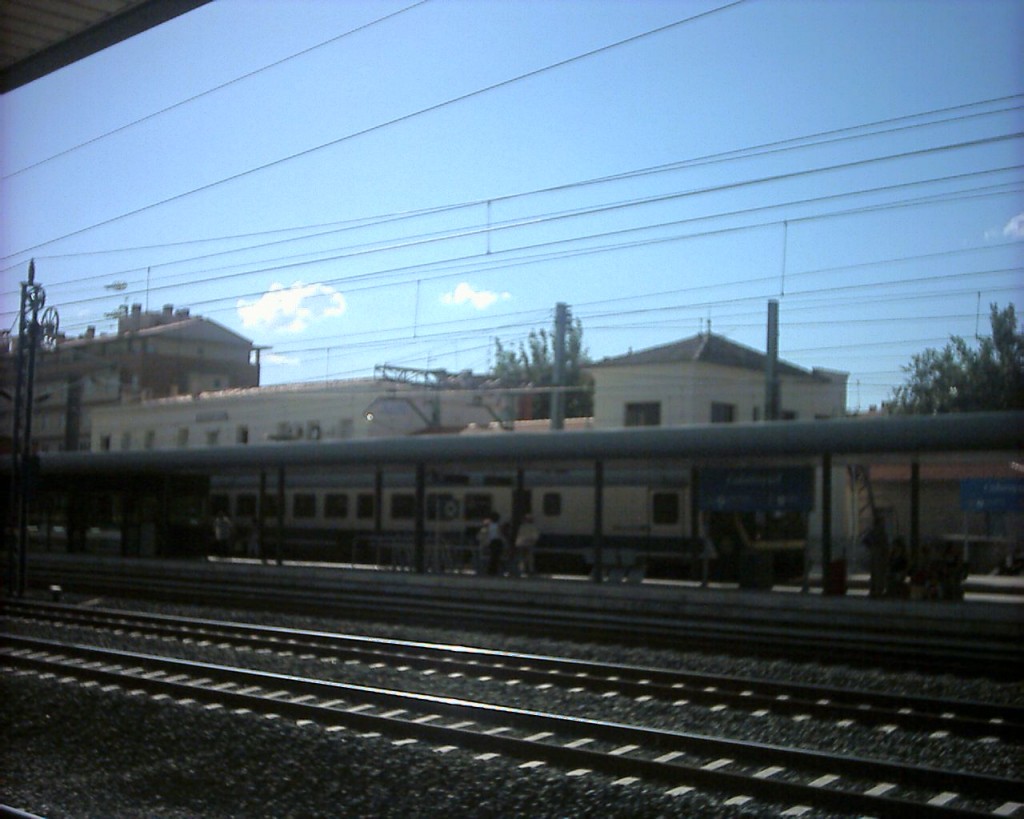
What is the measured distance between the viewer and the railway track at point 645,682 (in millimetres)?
9531

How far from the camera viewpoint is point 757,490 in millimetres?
19297

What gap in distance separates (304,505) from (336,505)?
1378mm

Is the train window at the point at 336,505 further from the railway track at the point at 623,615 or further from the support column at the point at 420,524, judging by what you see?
the support column at the point at 420,524

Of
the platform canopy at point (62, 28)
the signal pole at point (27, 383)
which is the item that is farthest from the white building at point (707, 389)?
the platform canopy at point (62, 28)

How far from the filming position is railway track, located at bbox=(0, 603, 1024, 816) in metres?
7.16

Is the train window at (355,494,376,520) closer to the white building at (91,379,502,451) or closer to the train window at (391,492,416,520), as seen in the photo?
the train window at (391,492,416,520)

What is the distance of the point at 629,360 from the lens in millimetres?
36969

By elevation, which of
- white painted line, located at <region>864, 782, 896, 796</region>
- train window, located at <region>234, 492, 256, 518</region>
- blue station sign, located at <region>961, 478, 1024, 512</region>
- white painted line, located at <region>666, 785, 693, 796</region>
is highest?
blue station sign, located at <region>961, 478, 1024, 512</region>

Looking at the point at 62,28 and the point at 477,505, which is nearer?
the point at 62,28

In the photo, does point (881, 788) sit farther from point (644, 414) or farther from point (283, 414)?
point (283, 414)

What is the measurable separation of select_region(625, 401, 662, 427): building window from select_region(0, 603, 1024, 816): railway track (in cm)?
2114

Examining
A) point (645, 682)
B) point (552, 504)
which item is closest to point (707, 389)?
point (552, 504)

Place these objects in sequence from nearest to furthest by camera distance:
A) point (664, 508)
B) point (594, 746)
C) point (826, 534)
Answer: point (594, 746)
point (826, 534)
point (664, 508)

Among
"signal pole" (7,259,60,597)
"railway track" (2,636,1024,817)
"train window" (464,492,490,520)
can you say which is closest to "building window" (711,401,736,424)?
"train window" (464,492,490,520)
